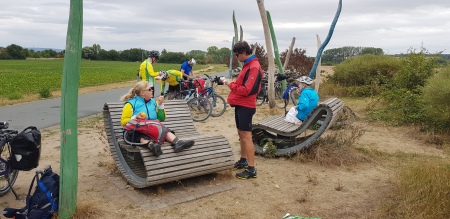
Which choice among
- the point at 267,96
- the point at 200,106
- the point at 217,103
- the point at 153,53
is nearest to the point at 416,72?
the point at 267,96

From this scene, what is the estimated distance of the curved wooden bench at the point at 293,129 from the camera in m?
6.16

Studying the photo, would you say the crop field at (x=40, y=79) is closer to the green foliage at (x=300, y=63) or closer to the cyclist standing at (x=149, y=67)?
the cyclist standing at (x=149, y=67)

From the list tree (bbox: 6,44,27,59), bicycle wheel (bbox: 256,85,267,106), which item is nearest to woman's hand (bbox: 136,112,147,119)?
bicycle wheel (bbox: 256,85,267,106)

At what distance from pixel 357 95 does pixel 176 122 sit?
11.4 m

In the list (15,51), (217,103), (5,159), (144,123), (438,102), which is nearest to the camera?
(5,159)

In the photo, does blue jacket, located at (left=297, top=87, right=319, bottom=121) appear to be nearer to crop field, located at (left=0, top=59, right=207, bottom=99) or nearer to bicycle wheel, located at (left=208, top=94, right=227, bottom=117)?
bicycle wheel, located at (left=208, top=94, right=227, bottom=117)

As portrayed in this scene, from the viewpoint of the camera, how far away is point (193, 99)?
11047 mm

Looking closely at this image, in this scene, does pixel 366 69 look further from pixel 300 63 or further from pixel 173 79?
pixel 173 79

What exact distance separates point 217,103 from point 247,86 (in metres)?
6.91

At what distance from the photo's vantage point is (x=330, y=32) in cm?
1083

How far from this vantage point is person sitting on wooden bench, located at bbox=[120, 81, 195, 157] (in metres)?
5.03

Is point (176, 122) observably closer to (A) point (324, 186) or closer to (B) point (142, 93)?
(B) point (142, 93)

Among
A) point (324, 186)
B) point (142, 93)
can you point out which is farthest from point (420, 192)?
point (142, 93)

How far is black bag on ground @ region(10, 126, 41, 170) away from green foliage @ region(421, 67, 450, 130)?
23.8 ft
